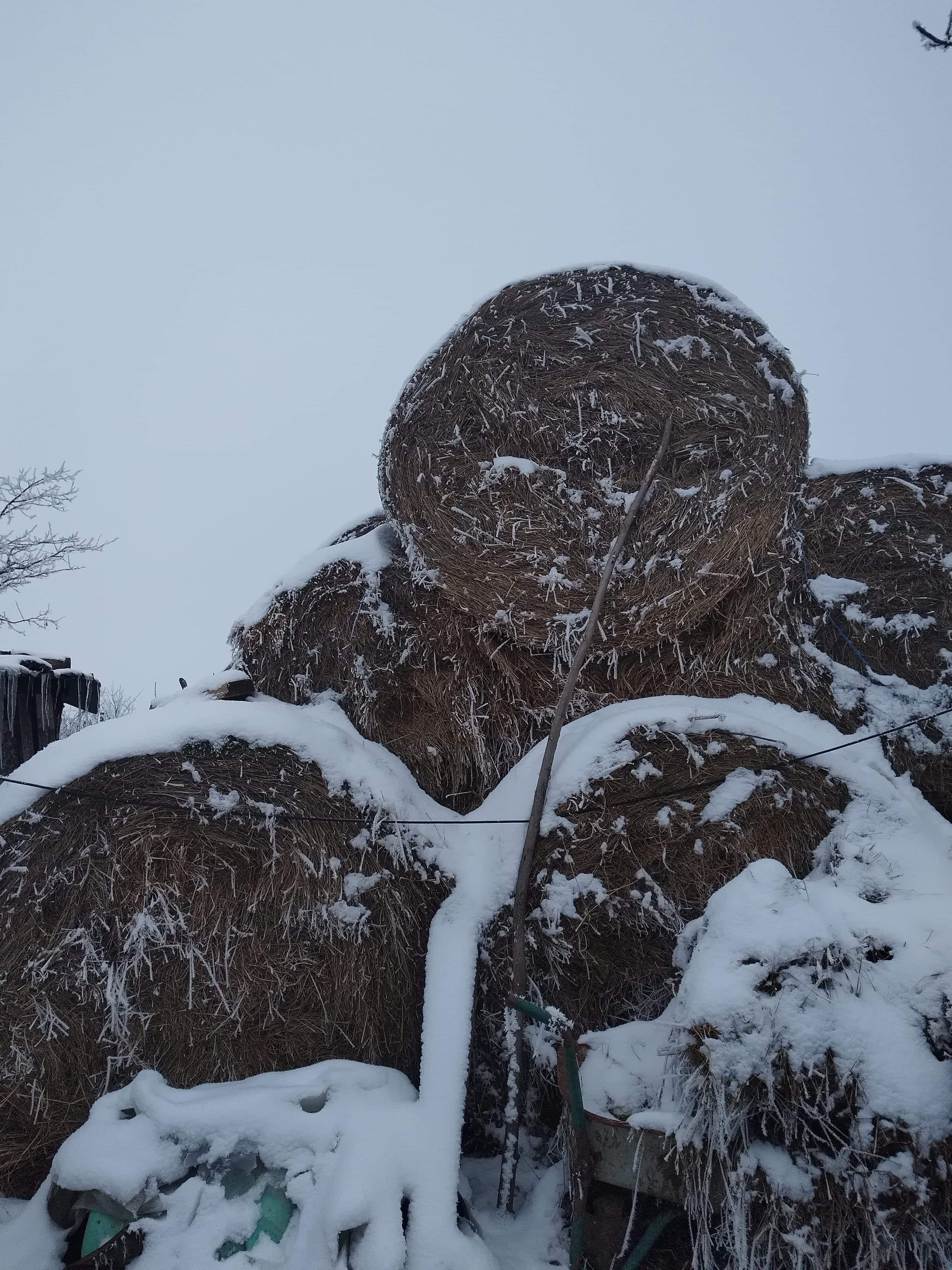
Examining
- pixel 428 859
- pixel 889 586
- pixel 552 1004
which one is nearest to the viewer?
pixel 552 1004

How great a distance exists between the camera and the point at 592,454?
3045mm

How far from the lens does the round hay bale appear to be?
2.83m

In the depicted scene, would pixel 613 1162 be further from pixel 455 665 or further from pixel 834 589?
pixel 834 589

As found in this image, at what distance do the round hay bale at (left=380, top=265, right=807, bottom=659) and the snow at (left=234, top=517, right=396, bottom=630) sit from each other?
18cm

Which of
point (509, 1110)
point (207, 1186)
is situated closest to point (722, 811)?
point (509, 1110)

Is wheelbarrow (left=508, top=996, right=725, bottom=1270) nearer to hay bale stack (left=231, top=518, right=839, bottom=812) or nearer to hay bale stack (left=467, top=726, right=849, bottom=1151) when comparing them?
hay bale stack (left=467, top=726, right=849, bottom=1151)

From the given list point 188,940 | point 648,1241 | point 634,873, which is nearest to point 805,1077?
point 648,1241

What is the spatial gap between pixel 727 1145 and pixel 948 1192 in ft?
1.33

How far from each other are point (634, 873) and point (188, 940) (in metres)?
1.32

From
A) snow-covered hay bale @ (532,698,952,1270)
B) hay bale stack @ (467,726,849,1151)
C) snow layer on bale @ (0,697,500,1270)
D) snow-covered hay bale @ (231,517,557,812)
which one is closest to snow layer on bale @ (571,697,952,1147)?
snow-covered hay bale @ (532,698,952,1270)

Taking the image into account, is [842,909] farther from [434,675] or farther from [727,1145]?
[434,675]

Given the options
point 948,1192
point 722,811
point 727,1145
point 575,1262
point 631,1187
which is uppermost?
point 722,811

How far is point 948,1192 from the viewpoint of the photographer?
1.54 m

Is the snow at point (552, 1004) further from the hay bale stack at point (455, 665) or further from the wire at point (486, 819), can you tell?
the hay bale stack at point (455, 665)
